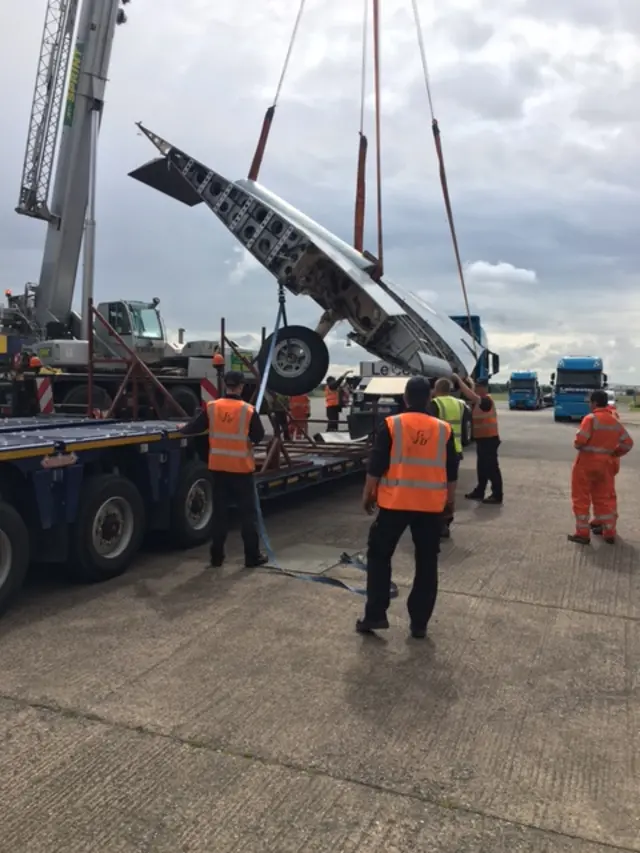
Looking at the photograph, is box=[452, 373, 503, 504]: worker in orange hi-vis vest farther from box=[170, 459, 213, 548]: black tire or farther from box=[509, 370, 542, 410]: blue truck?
box=[509, 370, 542, 410]: blue truck

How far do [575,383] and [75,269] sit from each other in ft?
72.9

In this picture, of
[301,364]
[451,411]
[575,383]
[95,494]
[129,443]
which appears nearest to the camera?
[95,494]

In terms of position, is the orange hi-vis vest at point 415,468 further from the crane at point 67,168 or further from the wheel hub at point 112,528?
the crane at point 67,168

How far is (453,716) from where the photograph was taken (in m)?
3.48

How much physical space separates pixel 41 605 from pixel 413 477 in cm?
280

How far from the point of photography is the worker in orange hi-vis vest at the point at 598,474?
23.9ft

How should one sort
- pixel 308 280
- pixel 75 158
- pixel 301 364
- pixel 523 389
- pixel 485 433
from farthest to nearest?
pixel 523 389
pixel 75 158
pixel 308 280
pixel 301 364
pixel 485 433

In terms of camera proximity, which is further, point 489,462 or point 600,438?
point 489,462

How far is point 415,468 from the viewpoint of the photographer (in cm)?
434

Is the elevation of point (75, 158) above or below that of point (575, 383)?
above

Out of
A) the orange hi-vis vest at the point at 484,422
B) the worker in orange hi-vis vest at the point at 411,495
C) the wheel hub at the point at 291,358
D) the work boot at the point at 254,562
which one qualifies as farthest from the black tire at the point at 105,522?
the wheel hub at the point at 291,358

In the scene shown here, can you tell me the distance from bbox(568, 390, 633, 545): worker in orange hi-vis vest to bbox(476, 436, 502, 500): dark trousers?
187 cm

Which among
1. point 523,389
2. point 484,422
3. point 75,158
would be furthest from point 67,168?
point 523,389

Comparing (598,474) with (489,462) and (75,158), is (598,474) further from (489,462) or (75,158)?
(75,158)
